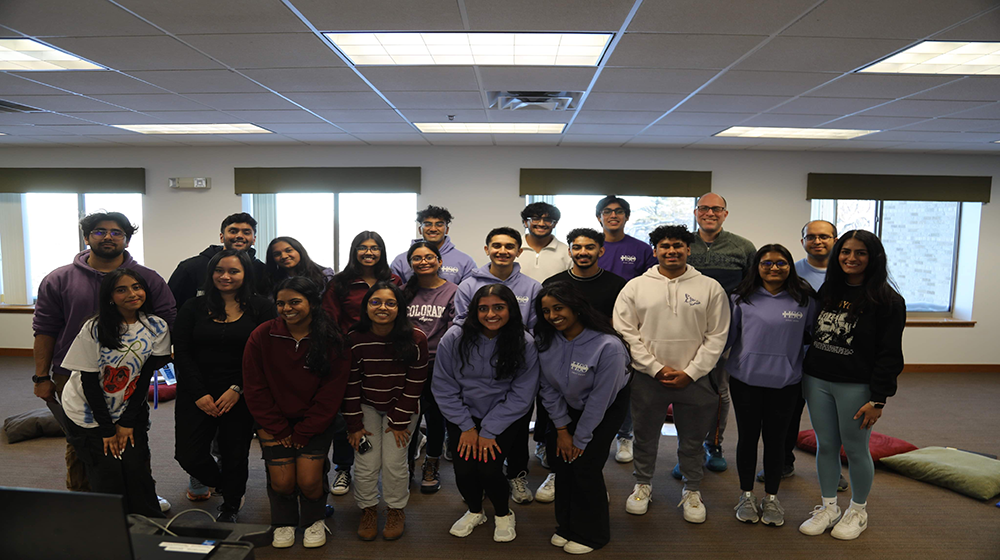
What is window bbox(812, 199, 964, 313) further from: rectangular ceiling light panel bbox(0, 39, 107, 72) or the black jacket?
rectangular ceiling light panel bbox(0, 39, 107, 72)

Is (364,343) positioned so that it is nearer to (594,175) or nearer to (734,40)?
(734,40)

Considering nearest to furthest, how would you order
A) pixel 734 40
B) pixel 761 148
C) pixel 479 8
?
Answer: pixel 479 8 < pixel 734 40 < pixel 761 148

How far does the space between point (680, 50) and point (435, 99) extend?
189cm

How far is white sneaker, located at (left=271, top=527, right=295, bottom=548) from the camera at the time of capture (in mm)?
2445

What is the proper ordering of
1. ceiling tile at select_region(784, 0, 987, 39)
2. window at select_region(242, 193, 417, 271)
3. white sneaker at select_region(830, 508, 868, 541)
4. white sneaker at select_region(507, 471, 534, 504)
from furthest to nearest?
window at select_region(242, 193, 417, 271) < white sneaker at select_region(507, 471, 534, 504) < white sneaker at select_region(830, 508, 868, 541) < ceiling tile at select_region(784, 0, 987, 39)

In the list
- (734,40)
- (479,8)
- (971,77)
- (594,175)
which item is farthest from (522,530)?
(594,175)

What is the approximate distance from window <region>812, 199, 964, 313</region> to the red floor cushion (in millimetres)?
3530

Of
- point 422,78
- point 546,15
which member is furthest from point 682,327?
point 422,78

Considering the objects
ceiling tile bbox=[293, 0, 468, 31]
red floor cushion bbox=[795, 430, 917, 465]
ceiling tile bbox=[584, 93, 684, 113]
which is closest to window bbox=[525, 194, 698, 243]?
ceiling tile bbox=[584, 93, 684, 113]

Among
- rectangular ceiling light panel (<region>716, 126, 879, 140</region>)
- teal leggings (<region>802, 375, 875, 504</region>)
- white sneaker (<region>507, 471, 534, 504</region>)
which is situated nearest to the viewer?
teal leggings (<region>802, 375, 875, 504</region>)

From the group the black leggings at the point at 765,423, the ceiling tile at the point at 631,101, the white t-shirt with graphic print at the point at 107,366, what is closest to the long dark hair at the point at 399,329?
the white t-shirt with graphic print at the point at 107,366

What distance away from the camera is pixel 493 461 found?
8.25 feet

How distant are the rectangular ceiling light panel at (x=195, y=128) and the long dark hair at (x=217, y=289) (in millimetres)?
3111

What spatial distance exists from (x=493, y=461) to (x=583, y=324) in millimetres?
800
